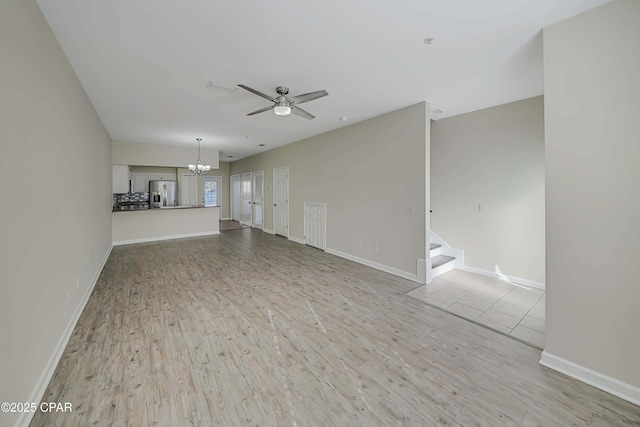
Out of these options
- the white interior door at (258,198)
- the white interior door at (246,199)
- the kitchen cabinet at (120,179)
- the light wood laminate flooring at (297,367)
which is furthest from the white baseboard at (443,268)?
the kitchen cabinet at (120,179)

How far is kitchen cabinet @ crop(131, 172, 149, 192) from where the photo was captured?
7887mm

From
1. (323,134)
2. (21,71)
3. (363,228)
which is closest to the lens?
(21,71)

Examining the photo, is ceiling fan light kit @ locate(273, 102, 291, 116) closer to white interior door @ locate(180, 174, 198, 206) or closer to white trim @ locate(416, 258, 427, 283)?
white trim @ locate(416, 258, 427, 283)

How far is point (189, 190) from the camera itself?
8711mm

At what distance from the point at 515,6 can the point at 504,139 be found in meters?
2.66

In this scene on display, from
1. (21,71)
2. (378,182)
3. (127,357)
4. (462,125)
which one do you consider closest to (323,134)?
(378,182)

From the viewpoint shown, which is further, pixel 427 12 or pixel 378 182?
pixel 378 182

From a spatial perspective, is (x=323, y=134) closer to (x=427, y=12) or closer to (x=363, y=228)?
(x=363, y=228)

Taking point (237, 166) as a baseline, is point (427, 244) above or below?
below

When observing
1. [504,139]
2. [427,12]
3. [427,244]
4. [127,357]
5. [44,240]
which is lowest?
[127,357]

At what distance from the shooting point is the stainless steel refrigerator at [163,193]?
25.3 feet

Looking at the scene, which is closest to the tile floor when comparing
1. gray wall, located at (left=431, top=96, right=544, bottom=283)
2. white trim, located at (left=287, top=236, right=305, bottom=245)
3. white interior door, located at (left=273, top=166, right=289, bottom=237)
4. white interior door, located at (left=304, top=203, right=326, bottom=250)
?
gray wall, located at (left=431, top=96, right=544, bottom=283)

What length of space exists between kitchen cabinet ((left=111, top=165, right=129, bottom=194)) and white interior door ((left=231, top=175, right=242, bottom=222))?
4.12m

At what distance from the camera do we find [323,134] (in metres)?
5.79
